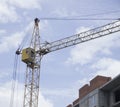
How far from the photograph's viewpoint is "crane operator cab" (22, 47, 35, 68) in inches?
3378

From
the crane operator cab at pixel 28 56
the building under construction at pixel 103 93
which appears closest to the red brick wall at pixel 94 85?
the building under construction at pixel 103 93

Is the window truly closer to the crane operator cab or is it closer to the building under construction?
the building under construction

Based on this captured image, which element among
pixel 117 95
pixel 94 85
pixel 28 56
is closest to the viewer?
pixel 117 95

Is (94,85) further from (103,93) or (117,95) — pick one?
(117,95)

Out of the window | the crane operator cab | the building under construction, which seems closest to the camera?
the building under construction

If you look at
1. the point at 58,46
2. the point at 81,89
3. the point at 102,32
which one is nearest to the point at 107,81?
the point at 81,89

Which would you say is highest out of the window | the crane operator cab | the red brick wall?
the crane operator cab

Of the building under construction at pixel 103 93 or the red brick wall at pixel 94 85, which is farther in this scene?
the red brick wall at pixel 94 85

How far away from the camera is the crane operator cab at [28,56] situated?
85.8m

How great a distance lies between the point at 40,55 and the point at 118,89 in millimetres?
28185

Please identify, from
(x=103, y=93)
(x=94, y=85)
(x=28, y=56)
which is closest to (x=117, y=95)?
(x=103, y=93)

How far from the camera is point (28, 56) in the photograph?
282 feet

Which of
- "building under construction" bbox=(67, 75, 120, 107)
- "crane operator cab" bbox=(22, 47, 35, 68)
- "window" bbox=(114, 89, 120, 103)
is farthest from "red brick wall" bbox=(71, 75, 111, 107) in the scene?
"crane operator cab" bbox=(22, 47, 35, 68)

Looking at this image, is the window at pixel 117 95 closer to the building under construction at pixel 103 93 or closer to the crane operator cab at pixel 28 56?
the building under construction at pixel 103 93
